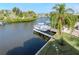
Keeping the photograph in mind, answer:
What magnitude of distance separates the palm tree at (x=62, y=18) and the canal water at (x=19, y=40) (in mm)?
338

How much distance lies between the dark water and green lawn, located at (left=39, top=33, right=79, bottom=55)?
0.42 ft

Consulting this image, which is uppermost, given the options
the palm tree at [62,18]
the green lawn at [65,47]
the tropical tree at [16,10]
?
the tropical tree at [16,10]

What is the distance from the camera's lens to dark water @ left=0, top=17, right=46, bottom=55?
5688 mm

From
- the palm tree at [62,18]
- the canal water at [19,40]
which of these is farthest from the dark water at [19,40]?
the palm tree at [62,18]

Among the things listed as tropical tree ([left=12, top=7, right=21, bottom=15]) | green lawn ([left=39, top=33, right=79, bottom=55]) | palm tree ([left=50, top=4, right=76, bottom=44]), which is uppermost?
tropical tree ([left=12, top=7, right=21, bottom=15])

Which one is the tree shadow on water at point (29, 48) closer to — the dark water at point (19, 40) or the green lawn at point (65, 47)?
the dark water at point (19, 40)

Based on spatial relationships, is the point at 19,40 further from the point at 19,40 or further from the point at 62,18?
the point at 62,18

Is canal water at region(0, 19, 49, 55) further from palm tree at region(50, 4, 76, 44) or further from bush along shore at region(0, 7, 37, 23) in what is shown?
palm tree at region(50, 4, 76, 44)

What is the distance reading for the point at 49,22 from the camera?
572 centimetres

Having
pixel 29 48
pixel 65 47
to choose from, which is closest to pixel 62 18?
pixel 65 47

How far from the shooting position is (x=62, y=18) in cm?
565

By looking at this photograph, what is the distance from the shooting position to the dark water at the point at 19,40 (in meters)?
5.69

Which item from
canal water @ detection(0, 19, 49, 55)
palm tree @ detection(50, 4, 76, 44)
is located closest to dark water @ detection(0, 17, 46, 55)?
canal water @ detection(0, 19, 49, 55)
